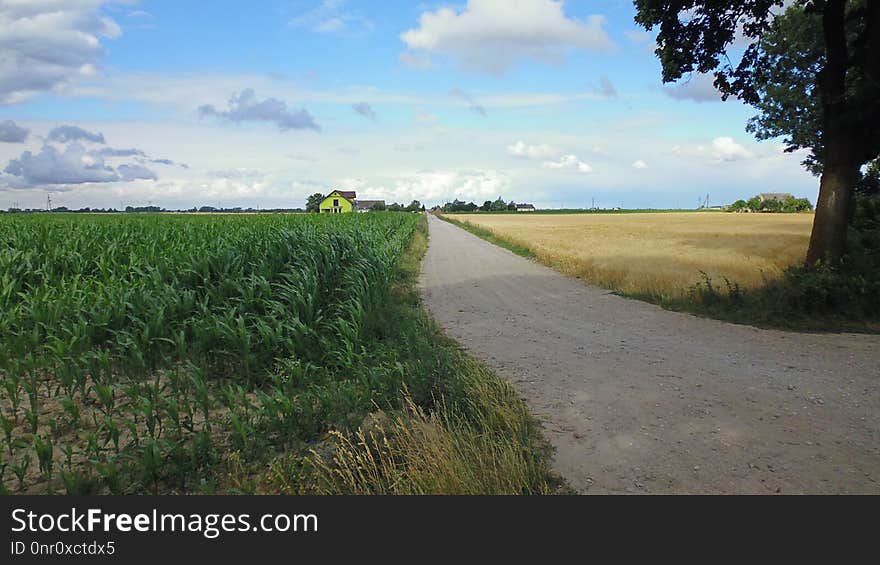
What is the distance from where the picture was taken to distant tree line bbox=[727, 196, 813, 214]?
98.1 m

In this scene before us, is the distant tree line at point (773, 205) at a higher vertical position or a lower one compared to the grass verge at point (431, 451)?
higher

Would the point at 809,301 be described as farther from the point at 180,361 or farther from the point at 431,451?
the point at 180,361

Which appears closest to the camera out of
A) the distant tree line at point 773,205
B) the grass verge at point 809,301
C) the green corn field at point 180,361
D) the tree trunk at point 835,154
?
the green corn field at point 180,361

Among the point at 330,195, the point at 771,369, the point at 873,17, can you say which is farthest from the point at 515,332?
the point at 330,195

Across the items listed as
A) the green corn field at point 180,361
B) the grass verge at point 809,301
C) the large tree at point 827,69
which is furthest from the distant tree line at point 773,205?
the green corn field at point 180,361

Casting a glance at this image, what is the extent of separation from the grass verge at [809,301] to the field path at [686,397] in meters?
0.68

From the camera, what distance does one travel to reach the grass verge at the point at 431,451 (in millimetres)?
4148

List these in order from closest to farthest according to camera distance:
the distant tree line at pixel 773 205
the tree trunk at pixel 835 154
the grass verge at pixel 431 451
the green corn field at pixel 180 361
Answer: the grass verge at pixel 431 451
the green corn field at pixel 180 361
the tree trunk at pixel 835 154
the distant tree line at pixel 773 205

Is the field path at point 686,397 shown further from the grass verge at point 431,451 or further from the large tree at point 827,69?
the large tree at point 827,69

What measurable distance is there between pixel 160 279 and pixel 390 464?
21.6 ft

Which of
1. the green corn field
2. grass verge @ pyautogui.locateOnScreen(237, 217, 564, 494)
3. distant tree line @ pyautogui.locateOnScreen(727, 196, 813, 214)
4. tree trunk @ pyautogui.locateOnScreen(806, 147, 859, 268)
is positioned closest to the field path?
grass verge @ pyautogui.locateOnScreen(237, 217, 564, 494)

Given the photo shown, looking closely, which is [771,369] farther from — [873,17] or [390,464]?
[873,17]

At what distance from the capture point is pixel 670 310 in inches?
494

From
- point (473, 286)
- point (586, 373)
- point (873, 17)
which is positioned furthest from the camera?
point (473, 286)
